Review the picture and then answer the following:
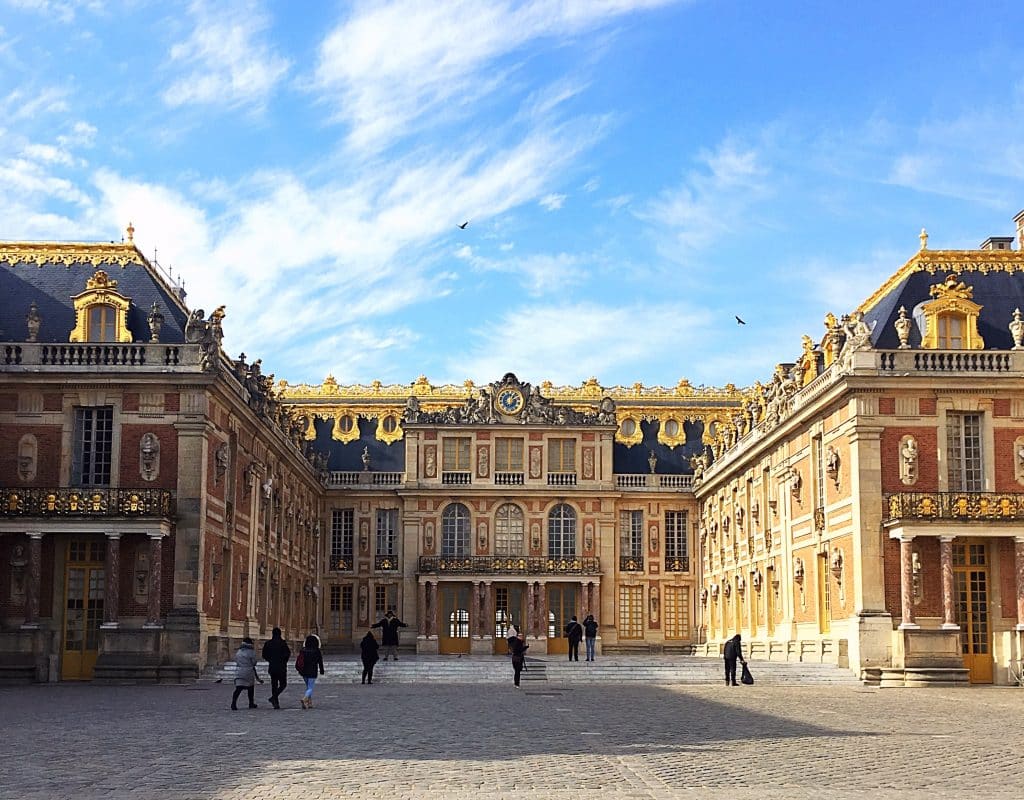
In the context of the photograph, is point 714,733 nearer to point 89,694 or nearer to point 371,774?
point 371,774

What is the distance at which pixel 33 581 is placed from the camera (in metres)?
32.4

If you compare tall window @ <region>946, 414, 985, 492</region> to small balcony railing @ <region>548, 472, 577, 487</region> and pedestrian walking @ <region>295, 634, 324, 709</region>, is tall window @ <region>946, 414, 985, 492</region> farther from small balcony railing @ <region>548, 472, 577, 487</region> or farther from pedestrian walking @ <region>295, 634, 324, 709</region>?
small balcony railing @ <region>548, 472, 577, 487</region>

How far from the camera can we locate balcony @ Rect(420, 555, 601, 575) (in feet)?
193

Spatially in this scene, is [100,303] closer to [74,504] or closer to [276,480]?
[74,504]

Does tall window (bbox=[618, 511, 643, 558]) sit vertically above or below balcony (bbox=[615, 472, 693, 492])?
below

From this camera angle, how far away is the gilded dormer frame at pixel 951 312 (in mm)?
35031

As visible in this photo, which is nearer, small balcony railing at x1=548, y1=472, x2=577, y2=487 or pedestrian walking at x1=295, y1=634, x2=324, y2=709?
pedestrian walking at x1=295, y1=634, x2=324, y2=709

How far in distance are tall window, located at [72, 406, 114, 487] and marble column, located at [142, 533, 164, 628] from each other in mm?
2446

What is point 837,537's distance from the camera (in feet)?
117

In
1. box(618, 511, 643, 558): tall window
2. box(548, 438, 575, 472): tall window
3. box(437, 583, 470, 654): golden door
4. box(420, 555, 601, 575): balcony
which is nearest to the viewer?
box(437, 583, 470, 654): golden door

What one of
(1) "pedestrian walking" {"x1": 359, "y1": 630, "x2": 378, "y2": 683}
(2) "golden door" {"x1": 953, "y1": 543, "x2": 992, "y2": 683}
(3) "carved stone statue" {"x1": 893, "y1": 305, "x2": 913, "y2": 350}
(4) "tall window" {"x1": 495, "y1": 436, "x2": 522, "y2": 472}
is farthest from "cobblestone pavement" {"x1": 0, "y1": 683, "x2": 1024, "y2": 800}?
(4) "tall window" {"x1": 495, "y1": 436, "x2": 522, "y2": 472}

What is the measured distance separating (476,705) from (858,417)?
13886 mm

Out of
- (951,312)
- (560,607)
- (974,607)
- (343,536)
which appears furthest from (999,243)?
(343,536)

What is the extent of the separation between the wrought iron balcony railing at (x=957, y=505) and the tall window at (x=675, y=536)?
28.2 m
